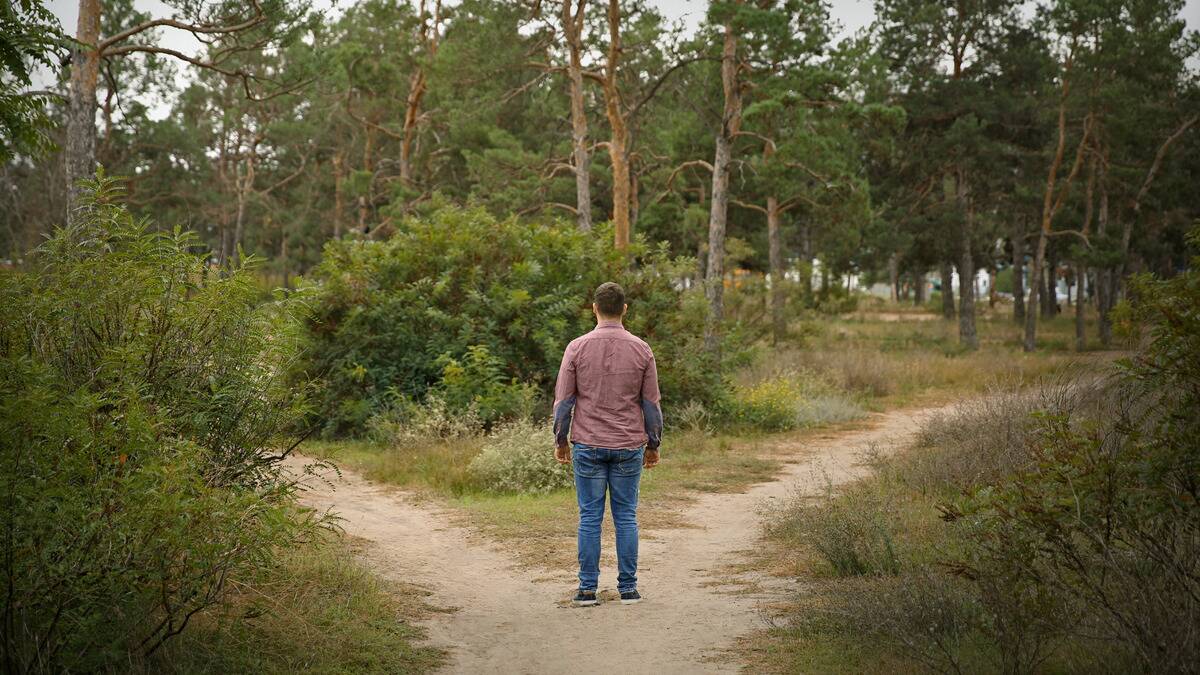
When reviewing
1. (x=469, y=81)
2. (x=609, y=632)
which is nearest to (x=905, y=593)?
(x=609, y=632)

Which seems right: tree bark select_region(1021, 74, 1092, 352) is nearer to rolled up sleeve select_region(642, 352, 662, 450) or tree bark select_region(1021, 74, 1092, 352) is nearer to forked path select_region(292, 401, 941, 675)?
forked path select_region(292, 401, 941, 675)

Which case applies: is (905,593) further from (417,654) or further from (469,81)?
(469,81)

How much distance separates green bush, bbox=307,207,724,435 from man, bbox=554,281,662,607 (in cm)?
792

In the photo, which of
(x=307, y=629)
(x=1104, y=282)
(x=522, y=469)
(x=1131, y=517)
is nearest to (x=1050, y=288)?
(x=1104, y=282)

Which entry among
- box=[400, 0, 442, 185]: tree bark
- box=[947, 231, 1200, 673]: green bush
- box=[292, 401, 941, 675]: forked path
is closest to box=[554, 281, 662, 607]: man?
box=[292, 401, 941, 675]: forked path

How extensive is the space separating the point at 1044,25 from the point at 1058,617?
37.2 m

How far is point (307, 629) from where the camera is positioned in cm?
598

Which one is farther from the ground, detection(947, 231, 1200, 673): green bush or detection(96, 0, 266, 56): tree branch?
detection(96, 0, 266, 56): tree branch

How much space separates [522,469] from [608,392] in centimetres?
506

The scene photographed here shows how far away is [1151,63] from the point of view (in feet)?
110

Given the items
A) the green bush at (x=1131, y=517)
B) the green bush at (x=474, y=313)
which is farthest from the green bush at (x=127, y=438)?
the green bush at (x=474, y=313)

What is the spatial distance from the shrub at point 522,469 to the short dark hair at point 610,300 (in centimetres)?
488

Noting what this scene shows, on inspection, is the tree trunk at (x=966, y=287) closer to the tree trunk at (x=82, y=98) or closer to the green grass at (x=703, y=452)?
the green grass at (x=703, y=452)

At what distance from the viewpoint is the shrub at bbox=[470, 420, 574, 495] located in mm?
11961
